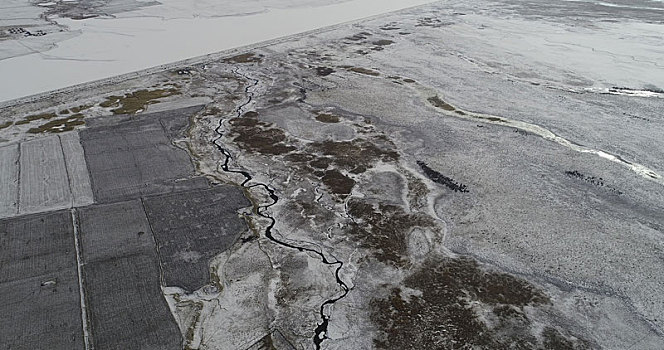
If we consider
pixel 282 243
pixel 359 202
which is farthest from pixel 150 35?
pixel 282 243

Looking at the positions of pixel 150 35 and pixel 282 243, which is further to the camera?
pixel 150 35

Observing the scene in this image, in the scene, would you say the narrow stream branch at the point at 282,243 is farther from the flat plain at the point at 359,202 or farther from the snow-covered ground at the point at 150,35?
the snow-covered ground at the point at 150,35

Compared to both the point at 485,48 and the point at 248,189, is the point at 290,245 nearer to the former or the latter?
the point at 248,189

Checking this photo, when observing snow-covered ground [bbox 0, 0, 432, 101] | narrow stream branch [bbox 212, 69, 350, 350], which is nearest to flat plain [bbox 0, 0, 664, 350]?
narrow stream branch [bbox 212, 69, 350, 350]

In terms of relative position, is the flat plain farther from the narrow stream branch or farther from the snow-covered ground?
the snow-covered ground

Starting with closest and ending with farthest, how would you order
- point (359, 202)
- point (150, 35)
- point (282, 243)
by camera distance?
point (282, 243) → point (359, 202) → point (150, 35)

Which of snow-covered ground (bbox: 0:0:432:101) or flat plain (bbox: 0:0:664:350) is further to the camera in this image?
snow-covered ground (bbox: 0:0:432:101)

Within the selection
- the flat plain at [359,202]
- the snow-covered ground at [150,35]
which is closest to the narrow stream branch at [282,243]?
the flat plain at [359,202]

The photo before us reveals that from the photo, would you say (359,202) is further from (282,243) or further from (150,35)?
(150,35)

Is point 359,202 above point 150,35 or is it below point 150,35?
below
